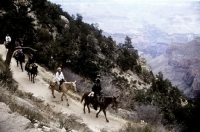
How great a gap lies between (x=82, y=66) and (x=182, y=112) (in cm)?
1522

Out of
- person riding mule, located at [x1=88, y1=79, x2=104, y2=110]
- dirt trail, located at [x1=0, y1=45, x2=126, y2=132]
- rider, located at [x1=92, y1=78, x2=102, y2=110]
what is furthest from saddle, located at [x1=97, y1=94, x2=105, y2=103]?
dirt trail, located at [x1=0, y1=45, x2=126, y2=132]

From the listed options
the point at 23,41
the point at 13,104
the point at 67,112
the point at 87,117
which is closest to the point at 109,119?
the point at 87,117

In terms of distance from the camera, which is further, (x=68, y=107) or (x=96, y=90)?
(x=68, y=107)

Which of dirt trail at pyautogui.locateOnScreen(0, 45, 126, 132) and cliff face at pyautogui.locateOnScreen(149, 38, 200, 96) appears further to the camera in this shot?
cliff face at pyautogui.locateOnScreen(149, 38, 200, 96)

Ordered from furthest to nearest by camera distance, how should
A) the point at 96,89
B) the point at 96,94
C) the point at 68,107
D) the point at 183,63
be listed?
the point at 183,63, the point at 68,107, the point at 96,94, the point at 96,89

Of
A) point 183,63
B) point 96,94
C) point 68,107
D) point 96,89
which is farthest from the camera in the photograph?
point 183,63

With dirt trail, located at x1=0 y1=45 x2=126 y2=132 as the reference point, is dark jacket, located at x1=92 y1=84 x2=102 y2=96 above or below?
above

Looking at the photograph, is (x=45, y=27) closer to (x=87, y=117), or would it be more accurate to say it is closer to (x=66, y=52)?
(x=66, y=52)

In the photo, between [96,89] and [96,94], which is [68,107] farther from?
[96,89]

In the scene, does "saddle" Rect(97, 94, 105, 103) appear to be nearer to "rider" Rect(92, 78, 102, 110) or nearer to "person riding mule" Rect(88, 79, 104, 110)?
"person riding mule" Rect(88, 79, 104, 110)

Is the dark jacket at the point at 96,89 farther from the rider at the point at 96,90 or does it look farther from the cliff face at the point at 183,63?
the cliff face at the point at 183,63

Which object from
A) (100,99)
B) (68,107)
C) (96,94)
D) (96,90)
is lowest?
(68,107)

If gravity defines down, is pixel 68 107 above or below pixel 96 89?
below

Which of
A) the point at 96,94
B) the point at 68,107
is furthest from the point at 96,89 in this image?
the point at 68,107
